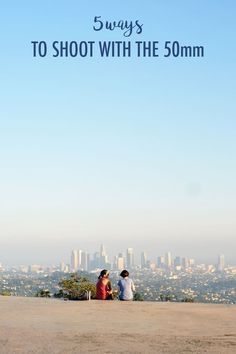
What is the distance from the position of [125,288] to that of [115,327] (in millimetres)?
5548

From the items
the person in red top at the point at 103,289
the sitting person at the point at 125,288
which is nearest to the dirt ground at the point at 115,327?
the sitting person at the point at 125,288

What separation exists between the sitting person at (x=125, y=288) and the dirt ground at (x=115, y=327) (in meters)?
0.75

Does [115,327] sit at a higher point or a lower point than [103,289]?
lower

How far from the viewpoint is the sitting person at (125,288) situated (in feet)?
66.8

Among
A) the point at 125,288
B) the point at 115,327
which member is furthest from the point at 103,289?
the point at 115,327

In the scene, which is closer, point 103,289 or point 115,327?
point 115,327

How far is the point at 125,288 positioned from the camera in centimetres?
2041

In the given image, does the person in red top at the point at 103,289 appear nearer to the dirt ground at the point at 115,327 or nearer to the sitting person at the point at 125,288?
the sitting person at the point at 125,288

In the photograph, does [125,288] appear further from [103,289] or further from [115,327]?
[115,327]

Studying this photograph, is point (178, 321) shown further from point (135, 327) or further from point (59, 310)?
point (59, 310)

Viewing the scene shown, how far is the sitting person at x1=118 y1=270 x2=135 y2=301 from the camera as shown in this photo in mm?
20359

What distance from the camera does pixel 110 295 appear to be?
2078 centimetres

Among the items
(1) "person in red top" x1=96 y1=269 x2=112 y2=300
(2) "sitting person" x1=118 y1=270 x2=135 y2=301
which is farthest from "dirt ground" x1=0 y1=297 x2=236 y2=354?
(1) "person in red top" x1=96 y1=269 x2=112 y2=300

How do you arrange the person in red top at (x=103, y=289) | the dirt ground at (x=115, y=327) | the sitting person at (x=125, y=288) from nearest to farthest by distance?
the dirt ground at (x=115, y=327) → the sitting person at (x=125, y=288) → the person in red top at (x=103, y=289)
